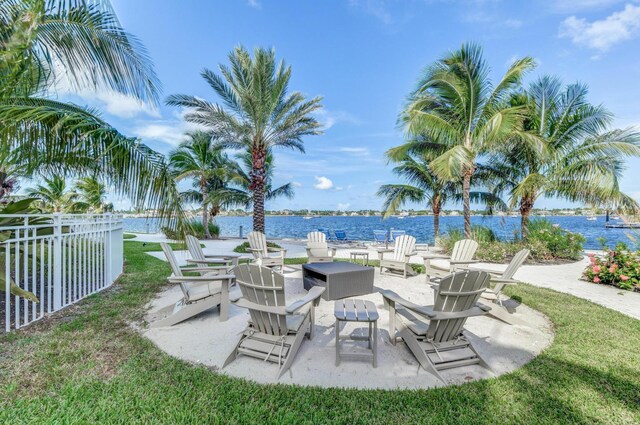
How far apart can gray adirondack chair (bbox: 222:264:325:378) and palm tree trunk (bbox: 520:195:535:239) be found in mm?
11228

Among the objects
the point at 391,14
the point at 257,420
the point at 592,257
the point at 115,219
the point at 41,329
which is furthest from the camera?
the point at 391,14

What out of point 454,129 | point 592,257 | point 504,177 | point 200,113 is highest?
point 200,113

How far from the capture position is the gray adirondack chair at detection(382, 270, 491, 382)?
9.59 feet

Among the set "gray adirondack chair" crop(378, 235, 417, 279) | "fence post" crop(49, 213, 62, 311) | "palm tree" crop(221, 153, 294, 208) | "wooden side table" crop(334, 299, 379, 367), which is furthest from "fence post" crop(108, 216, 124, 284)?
"palm tree" crop(221, 153, 294, 208)

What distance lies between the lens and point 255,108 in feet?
35.8

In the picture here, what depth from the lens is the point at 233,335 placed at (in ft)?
12.5

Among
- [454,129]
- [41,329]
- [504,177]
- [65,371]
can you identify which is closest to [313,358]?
[65,371]

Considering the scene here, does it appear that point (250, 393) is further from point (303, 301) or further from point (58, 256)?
point (58, 256)

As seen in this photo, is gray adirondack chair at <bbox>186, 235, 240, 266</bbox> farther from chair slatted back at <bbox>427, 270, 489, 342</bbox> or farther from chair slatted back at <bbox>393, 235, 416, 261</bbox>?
chair slatted back at <bbox>393, 235, 416, 261</bbox>

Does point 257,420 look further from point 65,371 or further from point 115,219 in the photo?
point 115,219

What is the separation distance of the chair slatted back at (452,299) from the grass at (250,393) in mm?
523

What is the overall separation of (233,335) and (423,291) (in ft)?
13.6

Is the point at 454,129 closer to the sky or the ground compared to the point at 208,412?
closer to the sky

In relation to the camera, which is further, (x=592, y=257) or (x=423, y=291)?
(x=592, y=257)
